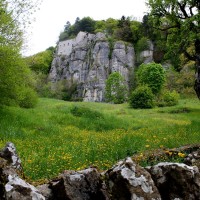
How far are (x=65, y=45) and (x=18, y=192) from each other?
14064cm

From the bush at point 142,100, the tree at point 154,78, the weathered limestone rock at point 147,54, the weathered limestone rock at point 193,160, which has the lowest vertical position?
the bush at point 142,100

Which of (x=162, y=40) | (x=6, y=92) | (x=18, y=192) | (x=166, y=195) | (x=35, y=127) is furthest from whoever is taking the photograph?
(x=162, y=40)

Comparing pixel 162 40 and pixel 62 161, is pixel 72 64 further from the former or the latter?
pixel 62 161

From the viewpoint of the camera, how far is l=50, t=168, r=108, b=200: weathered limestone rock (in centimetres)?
561

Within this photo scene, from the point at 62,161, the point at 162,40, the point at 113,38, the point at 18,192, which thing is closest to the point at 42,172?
the point at 62,161

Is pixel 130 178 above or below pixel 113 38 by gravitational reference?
below

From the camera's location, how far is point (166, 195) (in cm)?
594

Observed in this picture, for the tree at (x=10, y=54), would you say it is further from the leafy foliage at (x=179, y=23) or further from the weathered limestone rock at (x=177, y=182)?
the weathered limestone rock at (x=177, y=182)

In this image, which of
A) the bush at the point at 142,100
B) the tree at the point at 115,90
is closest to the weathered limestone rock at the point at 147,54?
the tree at the point at 115,90

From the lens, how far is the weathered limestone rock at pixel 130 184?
212 inches

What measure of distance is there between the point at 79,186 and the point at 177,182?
5.80 feet

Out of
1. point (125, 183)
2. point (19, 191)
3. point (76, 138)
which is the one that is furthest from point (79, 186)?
point (76, 138)

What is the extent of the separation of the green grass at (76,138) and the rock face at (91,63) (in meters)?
82.5

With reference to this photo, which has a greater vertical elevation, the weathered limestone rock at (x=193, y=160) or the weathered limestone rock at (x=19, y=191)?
the weathered limestone rock at (x=19, y=191)
